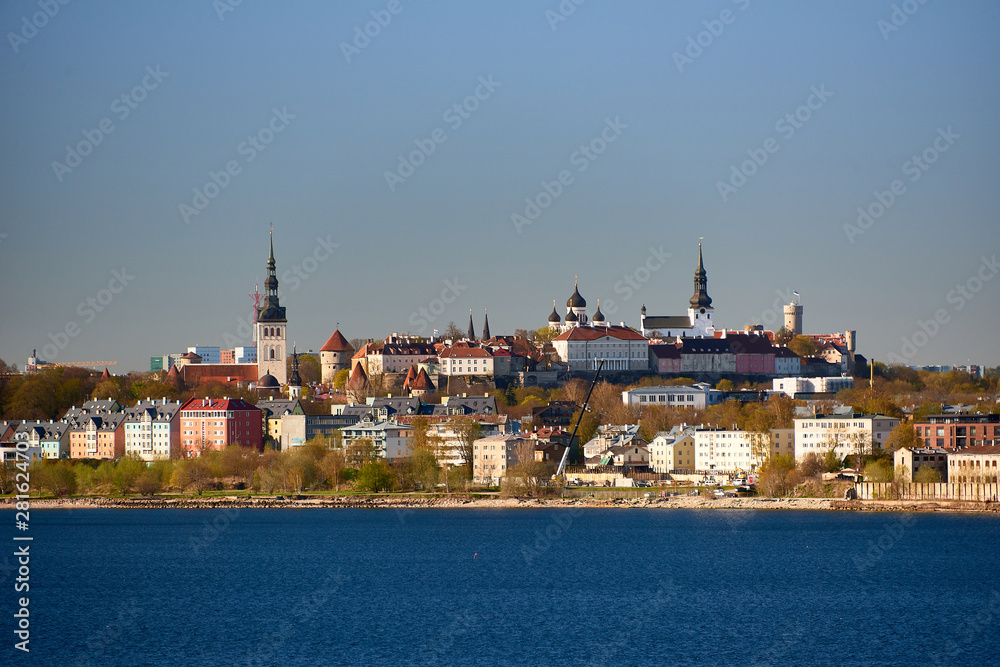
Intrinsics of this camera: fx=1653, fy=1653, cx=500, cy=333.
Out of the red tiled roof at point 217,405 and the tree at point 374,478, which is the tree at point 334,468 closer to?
the tree at point 374,478

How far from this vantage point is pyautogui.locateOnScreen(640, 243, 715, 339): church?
12731cm

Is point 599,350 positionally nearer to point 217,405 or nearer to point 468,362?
point 468,362

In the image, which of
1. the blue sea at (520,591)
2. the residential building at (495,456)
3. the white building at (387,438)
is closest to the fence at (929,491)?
the blue sea at (520,591)

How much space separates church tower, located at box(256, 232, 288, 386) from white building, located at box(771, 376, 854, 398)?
34.7 m

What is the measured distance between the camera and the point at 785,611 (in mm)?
33969

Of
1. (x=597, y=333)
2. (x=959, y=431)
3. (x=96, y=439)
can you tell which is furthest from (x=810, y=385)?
(x=96, y=439)

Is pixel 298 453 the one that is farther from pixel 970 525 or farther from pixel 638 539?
pixel 970 525

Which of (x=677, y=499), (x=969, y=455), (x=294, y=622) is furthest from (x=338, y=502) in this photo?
(x=294, y=622)

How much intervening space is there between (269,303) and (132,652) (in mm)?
90042

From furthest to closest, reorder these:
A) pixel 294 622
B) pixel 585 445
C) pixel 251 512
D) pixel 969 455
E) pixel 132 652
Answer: pixel 585 445 → pixel 251 512 → pixel 969 455 → pixel 294 622 → pixel 132 652

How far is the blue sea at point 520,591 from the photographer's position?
Result: 2978cm

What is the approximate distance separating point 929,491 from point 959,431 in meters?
6.18

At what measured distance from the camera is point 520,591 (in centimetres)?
3719

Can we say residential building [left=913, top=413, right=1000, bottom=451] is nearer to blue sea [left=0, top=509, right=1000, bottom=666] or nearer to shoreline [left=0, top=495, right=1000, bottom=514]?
shoreline [left=0, top=495, right=1000, bottom=514]
